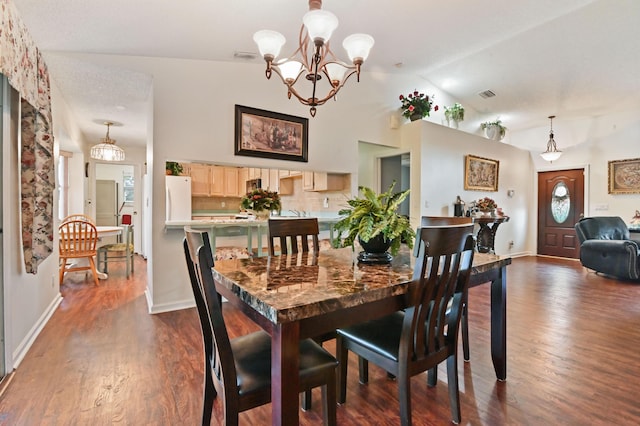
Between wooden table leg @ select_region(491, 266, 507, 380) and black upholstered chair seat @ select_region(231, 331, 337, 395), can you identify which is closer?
black upholstered chair seat @ select_region(231, 331, 337, 395)

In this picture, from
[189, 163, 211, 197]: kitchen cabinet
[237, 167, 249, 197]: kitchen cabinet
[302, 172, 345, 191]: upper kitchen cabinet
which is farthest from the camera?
[237, 167, 249, 197]: kitchen cabinet

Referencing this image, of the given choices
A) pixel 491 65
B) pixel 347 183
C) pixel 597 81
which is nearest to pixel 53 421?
pixel 347 183

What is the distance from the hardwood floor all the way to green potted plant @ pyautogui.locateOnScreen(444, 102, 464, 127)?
Result: 11.5ft

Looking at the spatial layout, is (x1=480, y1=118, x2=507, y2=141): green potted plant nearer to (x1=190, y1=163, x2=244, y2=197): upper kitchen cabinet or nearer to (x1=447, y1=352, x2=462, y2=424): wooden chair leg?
(x1=190, y1=163, x2=244, y2=197): upper kitchen cabinet

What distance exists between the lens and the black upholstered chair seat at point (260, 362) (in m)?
1.17

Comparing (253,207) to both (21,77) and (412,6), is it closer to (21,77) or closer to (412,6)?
(21,77)

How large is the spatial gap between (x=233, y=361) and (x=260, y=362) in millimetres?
171

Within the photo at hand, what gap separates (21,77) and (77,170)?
3.98 m

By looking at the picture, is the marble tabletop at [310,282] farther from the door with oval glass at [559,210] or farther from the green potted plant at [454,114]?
the door with oval glass at [559,210]

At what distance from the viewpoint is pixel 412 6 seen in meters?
2.97

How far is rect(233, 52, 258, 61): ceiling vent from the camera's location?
3.30 m

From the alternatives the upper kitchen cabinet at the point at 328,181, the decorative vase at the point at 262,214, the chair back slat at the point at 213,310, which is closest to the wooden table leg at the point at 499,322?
the chair back slat at the point at 213,310

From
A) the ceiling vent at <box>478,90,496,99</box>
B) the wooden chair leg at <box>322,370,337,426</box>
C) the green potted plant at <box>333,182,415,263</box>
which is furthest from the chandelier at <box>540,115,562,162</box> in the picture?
the wooden chair leg at <box>322,370,337,426</box>

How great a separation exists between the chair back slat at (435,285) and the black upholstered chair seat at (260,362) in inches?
15.3
